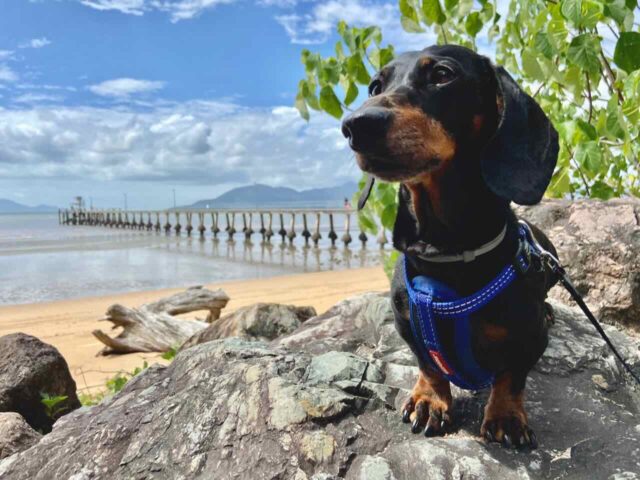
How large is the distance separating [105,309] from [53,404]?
8862 millimetres

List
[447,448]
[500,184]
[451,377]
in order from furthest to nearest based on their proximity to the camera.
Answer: [451,377] → [447,448] → [500,184]

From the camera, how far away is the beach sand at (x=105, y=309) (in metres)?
7.41

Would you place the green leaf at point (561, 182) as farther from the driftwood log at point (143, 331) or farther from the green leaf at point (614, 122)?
the driftwood log at point (143, 331)

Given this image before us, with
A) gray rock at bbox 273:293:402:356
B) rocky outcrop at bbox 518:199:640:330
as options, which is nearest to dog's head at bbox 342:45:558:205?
gray rock at bbox 273:293:402:356

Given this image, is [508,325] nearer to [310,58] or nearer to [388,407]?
[388,407]

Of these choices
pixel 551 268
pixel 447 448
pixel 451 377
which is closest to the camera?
pixel 447 448

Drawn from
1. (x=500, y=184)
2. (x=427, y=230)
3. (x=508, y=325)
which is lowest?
(x=508, y=325)

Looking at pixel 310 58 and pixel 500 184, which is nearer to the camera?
pixel 500 184

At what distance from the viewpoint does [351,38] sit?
360cm

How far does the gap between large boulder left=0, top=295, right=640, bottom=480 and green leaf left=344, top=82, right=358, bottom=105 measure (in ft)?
5.70

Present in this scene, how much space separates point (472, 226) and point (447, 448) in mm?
821

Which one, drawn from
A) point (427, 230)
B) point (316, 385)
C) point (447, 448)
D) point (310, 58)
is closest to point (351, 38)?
point (310, 58)

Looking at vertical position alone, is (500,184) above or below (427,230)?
above

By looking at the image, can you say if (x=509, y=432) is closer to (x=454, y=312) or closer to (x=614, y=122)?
(x=454, y=312)
